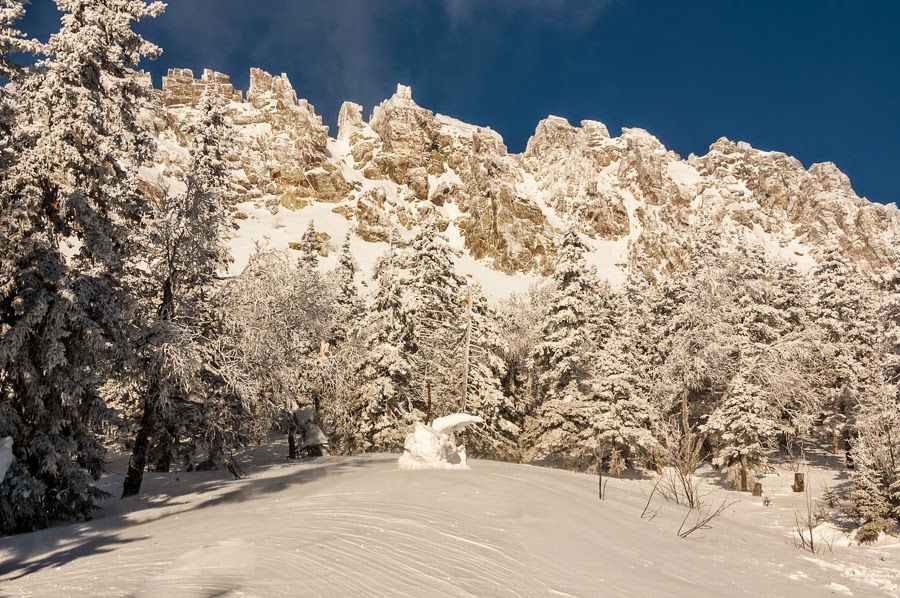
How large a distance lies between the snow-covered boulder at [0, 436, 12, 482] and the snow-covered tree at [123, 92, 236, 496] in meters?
3.31

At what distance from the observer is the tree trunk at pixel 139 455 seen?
12.3 meters

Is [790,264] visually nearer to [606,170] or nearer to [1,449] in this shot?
[1,449]

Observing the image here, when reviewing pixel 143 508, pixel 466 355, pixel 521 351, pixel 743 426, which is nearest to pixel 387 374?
pixel 466 355

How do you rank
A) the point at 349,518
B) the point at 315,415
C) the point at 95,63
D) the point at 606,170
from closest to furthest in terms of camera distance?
the point at 349,518 < the point at 95,63 < the point at 315,415 < the point at 606,170

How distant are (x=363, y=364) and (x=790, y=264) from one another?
31839 mm

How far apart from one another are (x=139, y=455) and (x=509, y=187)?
114m

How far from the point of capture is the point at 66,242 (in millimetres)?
9984

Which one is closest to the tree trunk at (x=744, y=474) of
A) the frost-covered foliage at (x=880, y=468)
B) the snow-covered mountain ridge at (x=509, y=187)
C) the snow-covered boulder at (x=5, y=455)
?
the frost-covered foliage at (x=880, y=468)

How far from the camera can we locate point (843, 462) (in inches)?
1192

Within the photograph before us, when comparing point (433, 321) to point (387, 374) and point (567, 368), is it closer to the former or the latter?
point (387, 374)

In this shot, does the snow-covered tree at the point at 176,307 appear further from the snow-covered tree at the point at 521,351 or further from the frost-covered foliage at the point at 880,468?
Result: the snow-covered tree at the point at 521,351

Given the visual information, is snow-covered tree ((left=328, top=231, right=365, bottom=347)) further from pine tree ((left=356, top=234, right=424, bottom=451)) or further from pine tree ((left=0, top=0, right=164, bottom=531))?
pine tree ((left=0, top=0, right=164, bottom=531))

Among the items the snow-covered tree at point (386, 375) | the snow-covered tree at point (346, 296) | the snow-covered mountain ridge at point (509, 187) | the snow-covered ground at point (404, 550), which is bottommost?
the snow-covered ground at point (404, 550)

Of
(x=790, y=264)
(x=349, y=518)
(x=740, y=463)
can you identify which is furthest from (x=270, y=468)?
(x=790, y=264)
